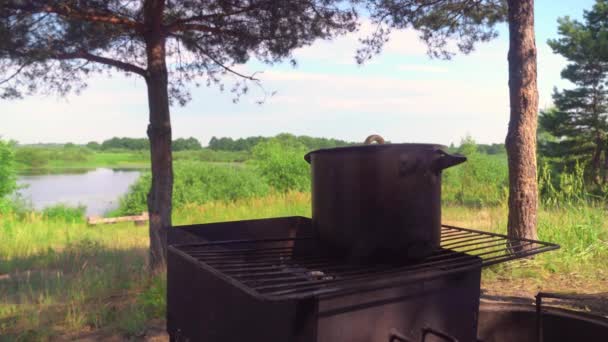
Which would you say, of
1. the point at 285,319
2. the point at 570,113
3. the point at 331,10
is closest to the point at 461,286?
the point at 285,319

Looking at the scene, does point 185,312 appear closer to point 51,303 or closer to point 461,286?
point 461,286

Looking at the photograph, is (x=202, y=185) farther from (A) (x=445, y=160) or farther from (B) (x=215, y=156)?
(A) (x=445, y=160)

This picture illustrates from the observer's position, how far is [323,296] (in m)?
1.04

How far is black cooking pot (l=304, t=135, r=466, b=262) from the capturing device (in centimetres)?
132

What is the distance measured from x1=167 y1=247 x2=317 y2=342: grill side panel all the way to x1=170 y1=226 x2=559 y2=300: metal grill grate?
0.23ft

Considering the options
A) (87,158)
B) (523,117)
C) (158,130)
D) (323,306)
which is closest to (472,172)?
(523,117)

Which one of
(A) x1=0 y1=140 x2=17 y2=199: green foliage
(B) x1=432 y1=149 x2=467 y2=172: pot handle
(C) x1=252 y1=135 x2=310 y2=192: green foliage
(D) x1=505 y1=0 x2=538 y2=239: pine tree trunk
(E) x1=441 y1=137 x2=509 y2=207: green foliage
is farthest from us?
(C) x1=252 y1=135 x2=310 y2=192: green foliage

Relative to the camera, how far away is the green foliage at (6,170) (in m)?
14.4

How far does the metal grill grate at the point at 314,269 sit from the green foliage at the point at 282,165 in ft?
50.8

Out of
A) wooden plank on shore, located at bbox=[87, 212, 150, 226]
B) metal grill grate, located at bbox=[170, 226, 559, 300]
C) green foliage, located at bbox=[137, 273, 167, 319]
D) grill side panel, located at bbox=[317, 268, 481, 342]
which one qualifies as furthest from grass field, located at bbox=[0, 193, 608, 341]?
wooden plank on shore, located at bbox=[87, 212, 150, 226]

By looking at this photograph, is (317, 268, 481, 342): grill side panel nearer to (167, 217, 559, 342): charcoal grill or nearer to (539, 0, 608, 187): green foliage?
(167, 217, 559, 342): charcoal grill

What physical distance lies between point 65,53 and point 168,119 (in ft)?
3.80

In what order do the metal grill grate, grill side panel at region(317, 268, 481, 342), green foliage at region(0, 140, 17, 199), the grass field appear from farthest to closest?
1. green foliage at region(0, 140, 17, 199)
2. the grass field
3. grill side panel at region(317, 268, 481, 342)
4. the metal grill grate

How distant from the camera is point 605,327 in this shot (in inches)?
67.3
